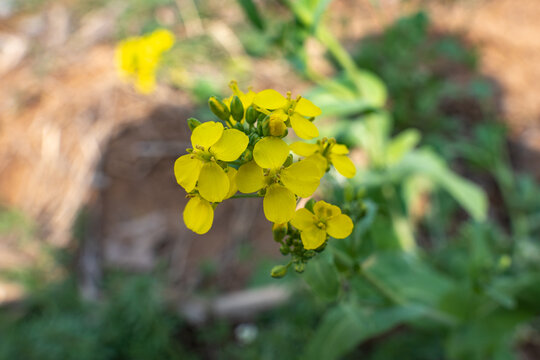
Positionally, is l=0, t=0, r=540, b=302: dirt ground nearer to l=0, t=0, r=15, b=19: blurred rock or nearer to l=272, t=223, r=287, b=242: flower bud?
l=0, t=0, r=15, b=19: blurred rock

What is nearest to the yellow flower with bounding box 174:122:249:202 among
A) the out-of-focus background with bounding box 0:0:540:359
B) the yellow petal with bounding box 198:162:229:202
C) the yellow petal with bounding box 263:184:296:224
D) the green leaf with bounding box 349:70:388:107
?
the yellow petal with bounding box 198:162:229:202

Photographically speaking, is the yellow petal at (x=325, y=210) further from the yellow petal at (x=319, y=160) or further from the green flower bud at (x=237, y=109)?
the green flower bud at (x=237, y=109)

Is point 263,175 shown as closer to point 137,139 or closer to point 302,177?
point 302,177

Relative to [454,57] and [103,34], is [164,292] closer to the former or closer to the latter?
[454,57]

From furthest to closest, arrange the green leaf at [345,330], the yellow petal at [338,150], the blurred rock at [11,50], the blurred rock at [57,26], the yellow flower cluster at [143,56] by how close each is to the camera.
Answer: the blurred rock at [57,26]
the blurred rock at [11,50]
the yellow flower cluster at [143,56]
the green leaf at [345,330]
the yellow petal at [338,150]

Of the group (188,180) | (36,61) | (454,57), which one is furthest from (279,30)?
(36,61)

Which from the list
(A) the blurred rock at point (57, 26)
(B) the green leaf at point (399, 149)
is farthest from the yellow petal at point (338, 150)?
(A) the blurred rock at point (57, 26)

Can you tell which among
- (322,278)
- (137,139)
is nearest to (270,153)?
(322,278)
